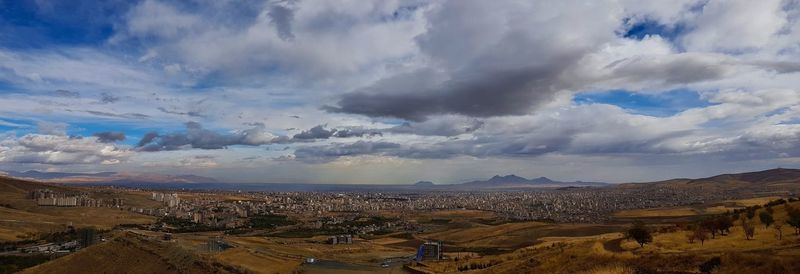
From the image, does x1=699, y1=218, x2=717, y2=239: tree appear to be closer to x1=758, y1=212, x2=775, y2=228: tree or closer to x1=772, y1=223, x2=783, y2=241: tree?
x1=758, y1=212, x2=775, y2=228: tree

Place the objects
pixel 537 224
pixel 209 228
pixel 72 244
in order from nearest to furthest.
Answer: pixel 72 244, pixel 537 224, pixel 209 228

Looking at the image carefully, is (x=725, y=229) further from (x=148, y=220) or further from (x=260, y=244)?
(x=148, y=220)

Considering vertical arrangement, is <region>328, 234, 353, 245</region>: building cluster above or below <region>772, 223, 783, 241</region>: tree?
below

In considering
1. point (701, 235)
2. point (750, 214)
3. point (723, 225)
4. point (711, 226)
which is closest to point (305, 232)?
point (750, 214)

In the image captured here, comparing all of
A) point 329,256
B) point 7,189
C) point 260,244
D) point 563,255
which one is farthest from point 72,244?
point 7,189

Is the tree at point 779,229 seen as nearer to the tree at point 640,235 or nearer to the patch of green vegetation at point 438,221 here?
the tree at point 640,235

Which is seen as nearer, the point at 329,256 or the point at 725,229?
the point at 725,229

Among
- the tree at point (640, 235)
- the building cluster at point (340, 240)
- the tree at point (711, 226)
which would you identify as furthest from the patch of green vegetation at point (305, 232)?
the tree at point (711, 226)

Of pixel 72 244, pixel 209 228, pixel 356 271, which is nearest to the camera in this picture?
pixel 356 271

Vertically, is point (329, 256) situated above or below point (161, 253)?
below

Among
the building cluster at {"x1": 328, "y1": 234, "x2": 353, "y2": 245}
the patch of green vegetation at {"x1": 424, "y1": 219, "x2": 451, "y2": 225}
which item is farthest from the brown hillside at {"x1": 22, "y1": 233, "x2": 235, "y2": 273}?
the patch of green vegetation at {"x1": 424, "y1": 219, "x2": 451, "y2": 225}

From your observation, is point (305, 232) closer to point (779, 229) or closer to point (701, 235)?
A: point (701, 235)
